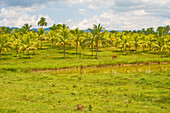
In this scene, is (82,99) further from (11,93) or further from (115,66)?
(115,66)

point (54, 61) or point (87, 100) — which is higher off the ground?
point (54, 61)

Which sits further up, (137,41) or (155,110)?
(137,41)

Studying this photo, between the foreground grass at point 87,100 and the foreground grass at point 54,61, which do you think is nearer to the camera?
the foreground grass at point 87,100

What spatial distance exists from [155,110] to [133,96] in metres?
4.51

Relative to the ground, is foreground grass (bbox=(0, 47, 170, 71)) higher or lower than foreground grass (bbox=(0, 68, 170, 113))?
higher

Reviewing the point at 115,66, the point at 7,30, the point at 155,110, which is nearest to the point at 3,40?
the point at 115,66

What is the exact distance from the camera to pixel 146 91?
66.6 ft

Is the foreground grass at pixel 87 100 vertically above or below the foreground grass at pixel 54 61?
below

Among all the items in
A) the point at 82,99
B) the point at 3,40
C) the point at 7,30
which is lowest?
the point at 82,99

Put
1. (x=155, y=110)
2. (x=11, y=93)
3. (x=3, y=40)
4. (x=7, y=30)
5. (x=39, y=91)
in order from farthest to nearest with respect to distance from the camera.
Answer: (x=7, y=30), (x=3, y=40), (x=39, y=91), (x=11, y=93), (x=155, y=110)

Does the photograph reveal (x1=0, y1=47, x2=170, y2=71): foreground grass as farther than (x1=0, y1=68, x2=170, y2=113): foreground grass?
Yes

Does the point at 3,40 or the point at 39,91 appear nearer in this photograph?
the point at 39,91

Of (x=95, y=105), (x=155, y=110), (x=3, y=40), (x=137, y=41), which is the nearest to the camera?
(x=155, y=110)

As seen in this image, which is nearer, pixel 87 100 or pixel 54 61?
pixel 87 100
